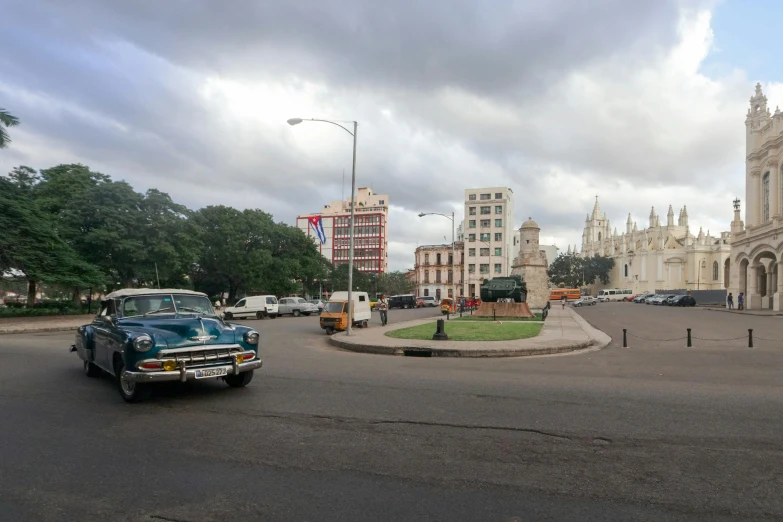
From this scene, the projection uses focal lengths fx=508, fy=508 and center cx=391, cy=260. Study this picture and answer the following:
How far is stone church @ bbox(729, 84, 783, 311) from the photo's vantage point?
160 feet

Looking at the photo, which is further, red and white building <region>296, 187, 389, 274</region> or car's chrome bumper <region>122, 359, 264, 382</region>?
red and white building <region>296, 187, 389, 274</region>

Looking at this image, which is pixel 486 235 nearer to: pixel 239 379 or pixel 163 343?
pixel 239 379

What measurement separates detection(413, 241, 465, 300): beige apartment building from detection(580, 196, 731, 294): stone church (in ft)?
120

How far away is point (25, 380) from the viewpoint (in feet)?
29.9

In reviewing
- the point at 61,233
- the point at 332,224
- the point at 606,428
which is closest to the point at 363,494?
the point at 606,428

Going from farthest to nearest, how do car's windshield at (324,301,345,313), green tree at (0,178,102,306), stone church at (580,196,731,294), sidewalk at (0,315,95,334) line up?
stone church at (580,196,731,294), green tree at (0,178,102,306), sidewalk at (0,315,95,334), car's windshield at (324,301,345,313)

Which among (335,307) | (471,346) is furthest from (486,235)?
(471,346)

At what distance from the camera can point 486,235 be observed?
9875 cm

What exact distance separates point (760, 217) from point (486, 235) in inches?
1895

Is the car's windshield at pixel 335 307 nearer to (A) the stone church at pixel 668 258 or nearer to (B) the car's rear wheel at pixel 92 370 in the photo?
(B) the car's rear wheel at pixel 92 370

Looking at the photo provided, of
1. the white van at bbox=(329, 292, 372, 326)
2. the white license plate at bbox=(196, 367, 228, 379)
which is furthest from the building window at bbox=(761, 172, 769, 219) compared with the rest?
the white license plate at bbox=(196, 367, 228, 379)

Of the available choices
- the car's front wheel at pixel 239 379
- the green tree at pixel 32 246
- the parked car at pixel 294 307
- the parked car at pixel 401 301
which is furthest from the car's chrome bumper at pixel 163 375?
the parked car at pixel 401 301

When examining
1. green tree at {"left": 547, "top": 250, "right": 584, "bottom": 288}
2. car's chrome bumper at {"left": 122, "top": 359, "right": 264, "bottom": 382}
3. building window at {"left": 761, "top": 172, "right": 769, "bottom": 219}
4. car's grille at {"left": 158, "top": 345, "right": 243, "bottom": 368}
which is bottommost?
car's chrome bumper at {"left": 122, "top": 359, "right": 264, "bottom": 382}

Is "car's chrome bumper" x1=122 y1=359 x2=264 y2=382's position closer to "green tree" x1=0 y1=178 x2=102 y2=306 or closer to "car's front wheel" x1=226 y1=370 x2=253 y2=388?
"car's front wheel" x1=226 y1=370 x2=253 y2=388
